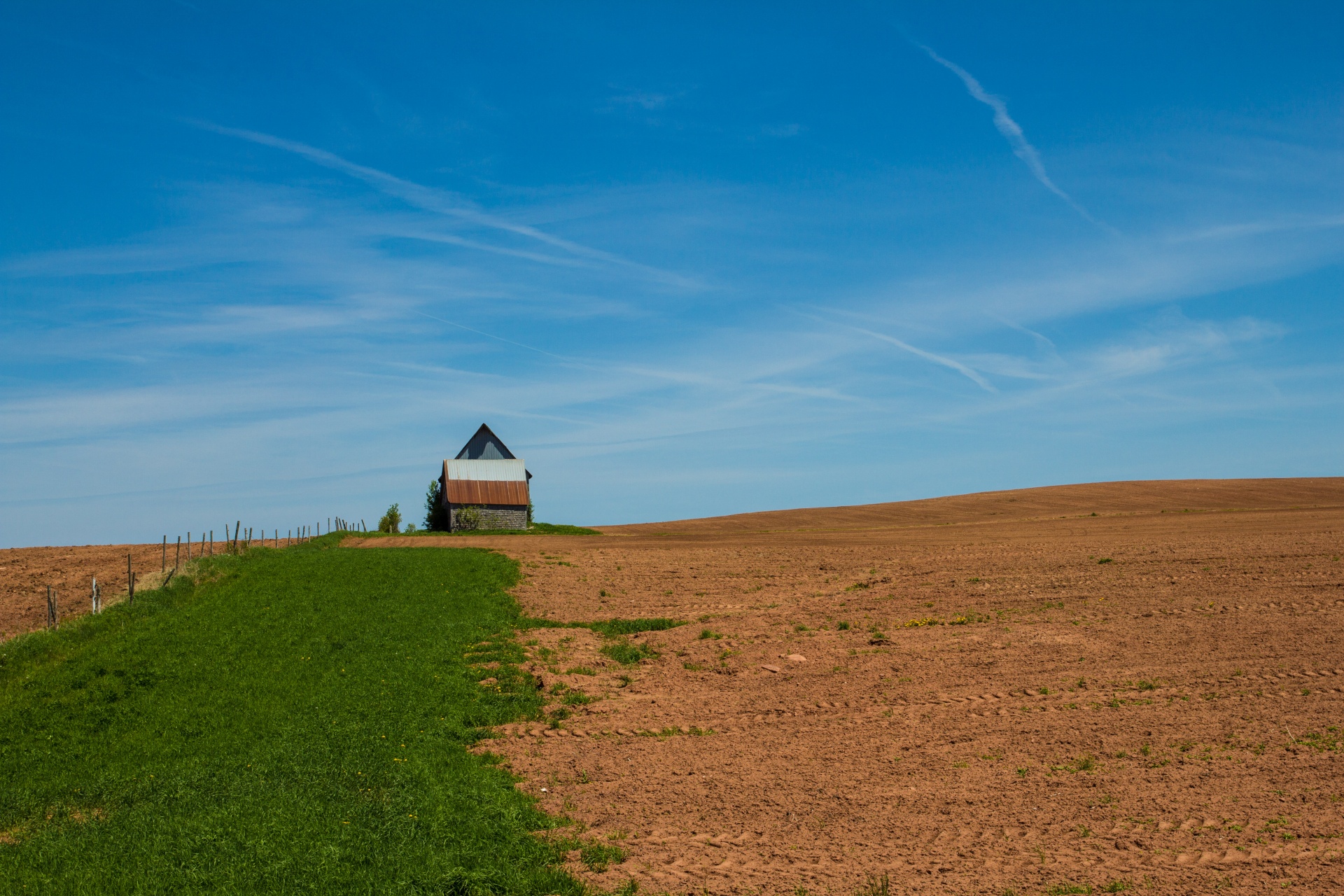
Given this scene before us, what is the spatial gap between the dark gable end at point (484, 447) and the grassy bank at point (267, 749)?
51294 millimetres

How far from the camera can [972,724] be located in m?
17.0

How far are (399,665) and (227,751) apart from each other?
255 inches

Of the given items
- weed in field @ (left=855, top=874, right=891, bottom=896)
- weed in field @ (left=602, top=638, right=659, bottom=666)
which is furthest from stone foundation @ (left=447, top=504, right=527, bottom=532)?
weed in field @ (left=855, top=874, right=891, bottom=896)

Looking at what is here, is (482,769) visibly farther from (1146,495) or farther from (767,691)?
(1146,495)

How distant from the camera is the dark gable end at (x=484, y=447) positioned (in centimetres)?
8431

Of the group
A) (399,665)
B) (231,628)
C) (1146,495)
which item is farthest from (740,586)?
(1146,495)

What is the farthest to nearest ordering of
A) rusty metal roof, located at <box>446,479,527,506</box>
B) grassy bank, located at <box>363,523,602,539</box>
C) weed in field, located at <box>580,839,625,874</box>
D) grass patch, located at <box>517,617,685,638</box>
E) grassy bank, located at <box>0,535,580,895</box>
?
rusty metal roof, located at <box>446,479,527,506</box> → grassy bank, located at <box>363,523,602,539</box> → grass patch, located at <box>517,617,685,638</box> → weed in field, located at <box>580,839,625,874</box> → grassy bank, located at <box>0,535,580,895</box>

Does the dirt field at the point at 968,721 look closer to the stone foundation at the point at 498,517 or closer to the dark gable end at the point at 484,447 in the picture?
the stone foundation at the point at 498,517

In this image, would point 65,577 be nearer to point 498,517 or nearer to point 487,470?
point 498,517

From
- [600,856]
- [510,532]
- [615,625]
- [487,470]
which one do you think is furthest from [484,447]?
[600,856]

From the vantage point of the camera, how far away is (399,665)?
2322 cm

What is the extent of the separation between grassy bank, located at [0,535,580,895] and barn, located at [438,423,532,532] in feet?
138

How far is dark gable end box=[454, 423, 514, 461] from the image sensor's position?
8431 centimetres

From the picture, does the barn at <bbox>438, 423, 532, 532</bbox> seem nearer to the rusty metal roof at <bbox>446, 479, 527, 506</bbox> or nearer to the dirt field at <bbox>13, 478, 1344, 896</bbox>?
the rusty metal roof at <bbox>446, 479, 527, 506</bbox>
